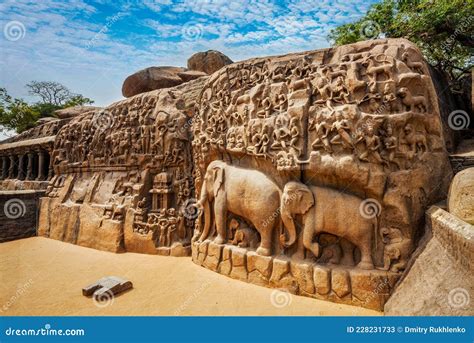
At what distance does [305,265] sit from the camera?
4844 millimetres

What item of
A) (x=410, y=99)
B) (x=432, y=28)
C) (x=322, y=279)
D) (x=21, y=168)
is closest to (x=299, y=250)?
(x=322, y=279)

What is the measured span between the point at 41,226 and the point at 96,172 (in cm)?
332

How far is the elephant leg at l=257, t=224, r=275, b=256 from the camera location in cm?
538

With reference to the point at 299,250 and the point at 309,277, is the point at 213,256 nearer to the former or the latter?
the point at 299,250

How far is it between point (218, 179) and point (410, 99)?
405 cm

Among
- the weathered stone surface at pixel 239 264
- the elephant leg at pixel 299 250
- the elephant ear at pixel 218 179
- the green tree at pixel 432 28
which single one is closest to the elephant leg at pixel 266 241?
the weathered stone surface at pixel 239 264

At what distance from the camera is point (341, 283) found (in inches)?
177

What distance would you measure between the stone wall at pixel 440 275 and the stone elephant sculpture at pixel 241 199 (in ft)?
7.61

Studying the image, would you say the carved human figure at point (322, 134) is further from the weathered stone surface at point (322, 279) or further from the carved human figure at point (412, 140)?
the weathered stone surface at point (322, 279)

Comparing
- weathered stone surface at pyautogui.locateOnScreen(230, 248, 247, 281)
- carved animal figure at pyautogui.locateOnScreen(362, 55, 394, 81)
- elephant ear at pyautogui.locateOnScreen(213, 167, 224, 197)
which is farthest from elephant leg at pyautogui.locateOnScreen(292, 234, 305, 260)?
carved animal figure at pyautogui.locateOnScreen(362, 55, 394, 81)

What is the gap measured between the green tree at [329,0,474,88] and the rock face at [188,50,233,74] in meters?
5.62

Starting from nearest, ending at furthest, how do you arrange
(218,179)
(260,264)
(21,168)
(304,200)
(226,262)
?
(304,200) → (260,264) → (226,262) → (218,179) → (21,168)

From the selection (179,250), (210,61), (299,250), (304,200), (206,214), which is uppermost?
(210,61)

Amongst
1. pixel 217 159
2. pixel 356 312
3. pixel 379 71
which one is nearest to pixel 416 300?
pixel 356 312
